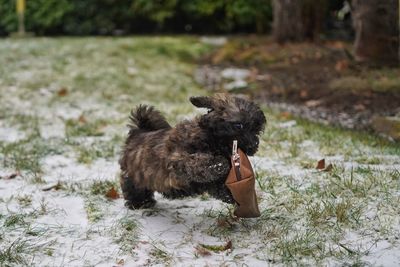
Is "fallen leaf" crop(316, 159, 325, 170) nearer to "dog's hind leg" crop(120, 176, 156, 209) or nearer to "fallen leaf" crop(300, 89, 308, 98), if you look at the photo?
"dog's hind leg" crop(120, 176, 156, 209)

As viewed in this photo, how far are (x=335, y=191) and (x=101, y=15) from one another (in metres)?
16.4

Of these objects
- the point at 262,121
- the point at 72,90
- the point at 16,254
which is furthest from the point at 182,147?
the point at 72,90

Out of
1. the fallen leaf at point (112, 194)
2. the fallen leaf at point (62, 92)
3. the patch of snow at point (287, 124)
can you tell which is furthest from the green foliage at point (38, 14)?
the fallen leaf at point (112, 194)

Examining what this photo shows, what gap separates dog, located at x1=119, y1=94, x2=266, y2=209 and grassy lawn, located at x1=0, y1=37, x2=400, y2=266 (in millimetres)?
340

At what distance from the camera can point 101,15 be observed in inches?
766

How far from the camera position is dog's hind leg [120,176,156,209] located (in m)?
4.45

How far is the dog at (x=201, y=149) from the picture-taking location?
3.68 m

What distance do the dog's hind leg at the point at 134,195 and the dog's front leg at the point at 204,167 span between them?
76cm

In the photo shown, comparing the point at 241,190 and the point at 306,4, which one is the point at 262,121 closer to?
the point at 241,190

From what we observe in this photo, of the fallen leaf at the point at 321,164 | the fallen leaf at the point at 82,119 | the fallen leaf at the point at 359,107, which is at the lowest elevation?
the fallen leaf at the point at 82,119

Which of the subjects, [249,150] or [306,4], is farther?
[306,4]

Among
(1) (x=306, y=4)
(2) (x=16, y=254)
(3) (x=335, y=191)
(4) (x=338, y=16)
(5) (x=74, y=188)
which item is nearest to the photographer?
(2) (x=16, y=254)

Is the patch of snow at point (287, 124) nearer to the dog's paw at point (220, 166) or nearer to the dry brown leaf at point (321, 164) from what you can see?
the dry brown leaf at point (321, 164)

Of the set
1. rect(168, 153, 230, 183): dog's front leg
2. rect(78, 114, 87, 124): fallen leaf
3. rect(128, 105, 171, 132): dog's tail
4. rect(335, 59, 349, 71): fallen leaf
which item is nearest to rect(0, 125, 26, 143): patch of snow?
rect(78, 114, 87, 124): fallen leaf
